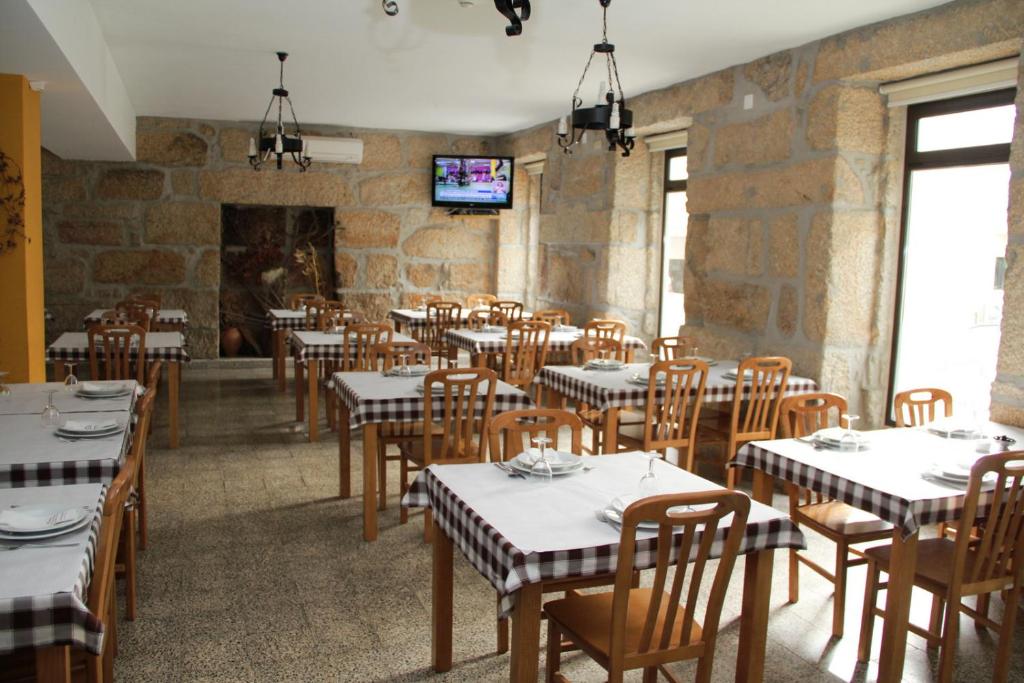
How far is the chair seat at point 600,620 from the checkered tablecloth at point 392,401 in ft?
4.69

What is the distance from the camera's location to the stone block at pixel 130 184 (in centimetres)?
863

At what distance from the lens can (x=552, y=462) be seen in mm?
2572

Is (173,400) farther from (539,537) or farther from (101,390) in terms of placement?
(539,537)

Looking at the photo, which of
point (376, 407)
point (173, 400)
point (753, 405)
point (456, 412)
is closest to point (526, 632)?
point (456, 412)

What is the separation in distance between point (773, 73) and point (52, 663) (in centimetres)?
480

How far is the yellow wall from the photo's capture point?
4492 mm

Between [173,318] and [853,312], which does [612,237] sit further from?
[173,318]

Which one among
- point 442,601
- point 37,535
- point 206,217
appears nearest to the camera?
point 37,535

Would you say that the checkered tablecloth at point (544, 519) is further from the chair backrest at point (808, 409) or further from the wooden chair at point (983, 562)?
the chair backrest at point (808, 409)

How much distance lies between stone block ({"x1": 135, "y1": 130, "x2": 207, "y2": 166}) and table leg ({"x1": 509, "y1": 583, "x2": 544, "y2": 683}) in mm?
7902

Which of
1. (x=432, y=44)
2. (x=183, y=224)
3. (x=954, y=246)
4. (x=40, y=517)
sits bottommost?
(x=40, y=517)

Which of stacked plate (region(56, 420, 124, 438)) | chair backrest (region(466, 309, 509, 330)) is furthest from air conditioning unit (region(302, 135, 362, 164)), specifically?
stacked plate (region(56, 420, 124, 438))

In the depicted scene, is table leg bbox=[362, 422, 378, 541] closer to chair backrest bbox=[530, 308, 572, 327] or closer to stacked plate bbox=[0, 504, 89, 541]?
stacked plate bbox=[0, 504, 89, 541]

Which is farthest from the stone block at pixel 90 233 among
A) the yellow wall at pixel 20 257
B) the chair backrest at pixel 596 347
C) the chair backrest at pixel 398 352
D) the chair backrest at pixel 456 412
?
the chair backrest at pixel 456 412
